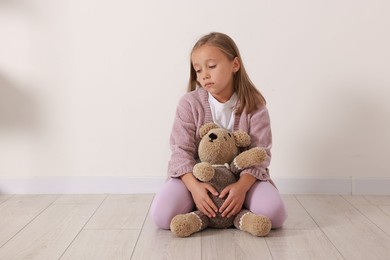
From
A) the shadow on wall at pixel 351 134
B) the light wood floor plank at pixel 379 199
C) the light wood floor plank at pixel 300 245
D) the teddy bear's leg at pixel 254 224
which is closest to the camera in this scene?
the light wood floor plank at pixel 300 245

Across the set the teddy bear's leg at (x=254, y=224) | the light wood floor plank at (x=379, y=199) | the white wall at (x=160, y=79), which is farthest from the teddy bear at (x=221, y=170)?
the light wood floor plank at (x=379, y=199)

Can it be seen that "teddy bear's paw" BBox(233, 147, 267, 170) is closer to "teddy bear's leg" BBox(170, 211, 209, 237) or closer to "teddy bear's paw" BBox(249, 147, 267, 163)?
"teddy bear's paw" BBox(249, 147, 267, 163)

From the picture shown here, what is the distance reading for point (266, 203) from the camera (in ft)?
4.24

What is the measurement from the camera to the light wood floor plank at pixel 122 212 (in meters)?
1.35

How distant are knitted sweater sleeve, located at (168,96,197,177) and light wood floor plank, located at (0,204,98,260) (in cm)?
29

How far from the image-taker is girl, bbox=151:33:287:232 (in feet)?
4.24

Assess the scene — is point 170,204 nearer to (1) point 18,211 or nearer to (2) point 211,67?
(2) point 211,67

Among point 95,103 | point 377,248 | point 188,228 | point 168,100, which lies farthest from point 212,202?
point 95,103

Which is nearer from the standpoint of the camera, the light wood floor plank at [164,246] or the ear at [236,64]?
the light wood floor plank at [164,246]

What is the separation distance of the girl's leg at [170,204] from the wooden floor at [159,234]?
0.10ft

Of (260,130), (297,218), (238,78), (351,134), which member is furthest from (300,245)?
(351,134)

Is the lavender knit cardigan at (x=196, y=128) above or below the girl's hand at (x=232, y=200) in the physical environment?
above

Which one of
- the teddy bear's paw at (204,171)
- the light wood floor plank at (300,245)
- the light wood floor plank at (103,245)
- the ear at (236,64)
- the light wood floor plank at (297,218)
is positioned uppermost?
the ear at (236,64)

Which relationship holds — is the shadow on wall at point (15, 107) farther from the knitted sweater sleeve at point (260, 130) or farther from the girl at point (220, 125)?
the knitted sweater sleeve at point (260, 130)
